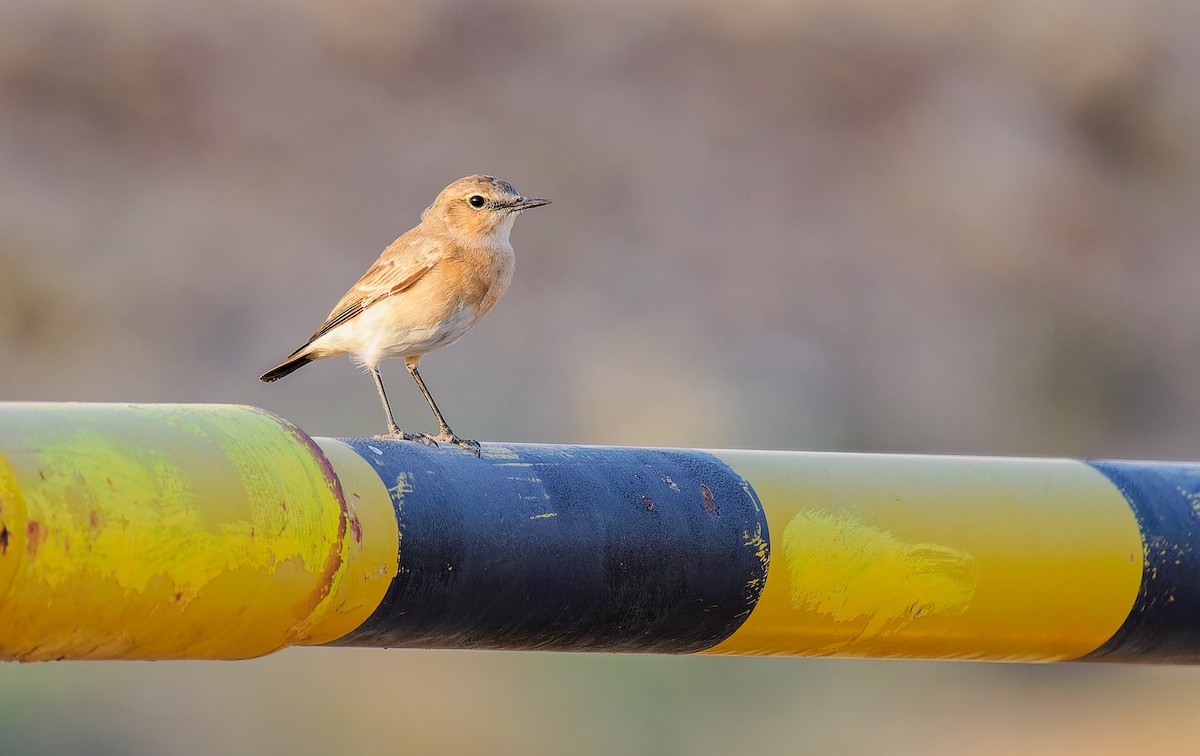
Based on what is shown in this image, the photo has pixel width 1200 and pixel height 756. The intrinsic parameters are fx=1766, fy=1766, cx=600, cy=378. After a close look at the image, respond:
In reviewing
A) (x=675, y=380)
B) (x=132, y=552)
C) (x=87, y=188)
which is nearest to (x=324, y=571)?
(x=132, y=552)

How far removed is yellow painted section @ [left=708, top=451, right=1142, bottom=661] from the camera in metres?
3.30

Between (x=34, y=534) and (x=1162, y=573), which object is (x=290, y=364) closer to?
(x=1162, y=573)

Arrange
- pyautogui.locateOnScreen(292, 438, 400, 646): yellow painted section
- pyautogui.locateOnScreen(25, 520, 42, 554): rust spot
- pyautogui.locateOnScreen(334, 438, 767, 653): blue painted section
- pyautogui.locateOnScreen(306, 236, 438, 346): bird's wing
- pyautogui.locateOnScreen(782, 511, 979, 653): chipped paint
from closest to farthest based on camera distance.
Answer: pyautogui.locateOnScreen(25, 520, 42, 554): rust spot
pyautogui.locateOnScreen(292, 438, 400, 646): yellow painted section
pyautogui.locateOnScreen(334, 438, 767, 653): blue painted section
pyautogui.locateOnScreen(782, 511, 979, 653): chipped paint
pyautogui.locateOnScreen(306, 236, 438, 346): bird's wing

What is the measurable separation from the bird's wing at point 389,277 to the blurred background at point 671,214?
8222 millimetres

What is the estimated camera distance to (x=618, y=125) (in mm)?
22812

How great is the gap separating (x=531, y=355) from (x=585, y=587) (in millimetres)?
15927

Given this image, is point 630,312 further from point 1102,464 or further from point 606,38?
point 1102,464

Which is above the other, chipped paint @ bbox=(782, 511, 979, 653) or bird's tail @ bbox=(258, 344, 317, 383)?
chipped paint @ bbox=(782, 511, 979, 653)

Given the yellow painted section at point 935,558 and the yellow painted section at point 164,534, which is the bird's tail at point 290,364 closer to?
the yellow painted section at point 935,558

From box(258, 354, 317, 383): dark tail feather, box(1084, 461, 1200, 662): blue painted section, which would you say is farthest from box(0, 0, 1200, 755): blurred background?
box(1084, 461, 1200, 662): blue painted section

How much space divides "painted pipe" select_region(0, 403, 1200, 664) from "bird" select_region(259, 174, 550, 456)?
9.39ft

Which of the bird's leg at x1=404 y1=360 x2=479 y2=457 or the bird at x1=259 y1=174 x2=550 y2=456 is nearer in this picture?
the bird's leg at x1=404 y1=360 x2=479 y2=457

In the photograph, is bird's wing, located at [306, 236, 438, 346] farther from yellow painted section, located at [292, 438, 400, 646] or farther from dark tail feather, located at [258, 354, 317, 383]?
yellow painted section, located at [292, 438, 400, 646]

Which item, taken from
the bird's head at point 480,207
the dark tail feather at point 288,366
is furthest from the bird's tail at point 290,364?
the bird's head at point 480,207
